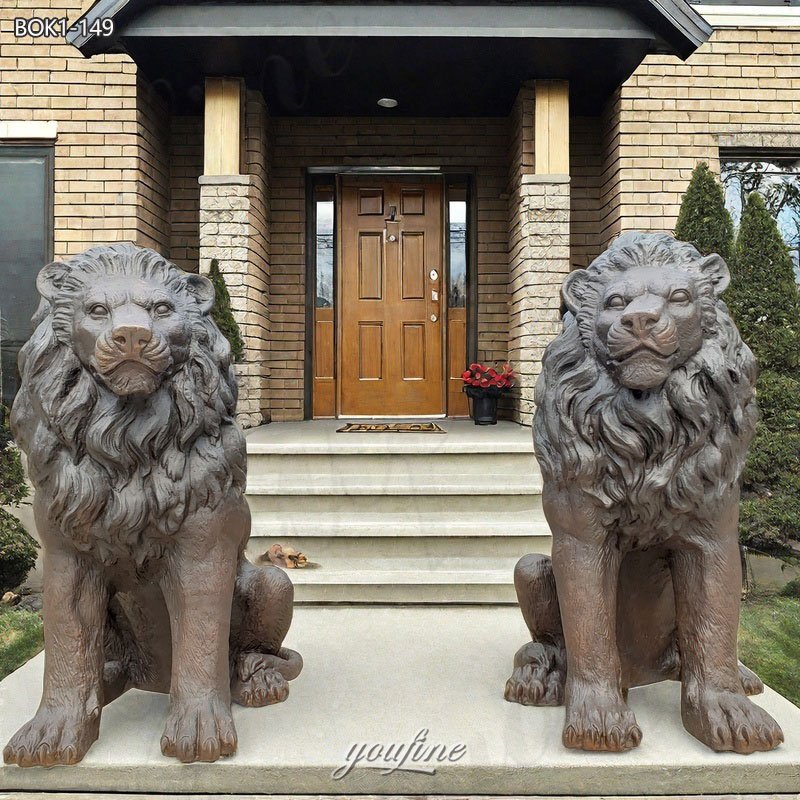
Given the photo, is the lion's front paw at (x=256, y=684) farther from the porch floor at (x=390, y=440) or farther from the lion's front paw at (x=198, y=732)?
the porch floor at (x=390, y=440)

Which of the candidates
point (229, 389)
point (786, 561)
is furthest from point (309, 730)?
point (786, 561)

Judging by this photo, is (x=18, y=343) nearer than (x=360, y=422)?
Yes

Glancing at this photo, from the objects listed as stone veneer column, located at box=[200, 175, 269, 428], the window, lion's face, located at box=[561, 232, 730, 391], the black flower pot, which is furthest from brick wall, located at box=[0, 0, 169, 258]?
lion's face, located at box=[561, 232, 730, 391]

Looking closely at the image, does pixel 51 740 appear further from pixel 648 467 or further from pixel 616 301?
pixel 616 301

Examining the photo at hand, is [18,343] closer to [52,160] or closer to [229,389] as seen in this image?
[52,160]

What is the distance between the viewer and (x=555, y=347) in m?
1.84

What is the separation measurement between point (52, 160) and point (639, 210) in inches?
190

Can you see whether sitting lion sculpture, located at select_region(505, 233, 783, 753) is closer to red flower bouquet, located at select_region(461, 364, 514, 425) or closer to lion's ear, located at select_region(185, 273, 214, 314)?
lion's ear, located at select_region(185, 273, 214, 314)

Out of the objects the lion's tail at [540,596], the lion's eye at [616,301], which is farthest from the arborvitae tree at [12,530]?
the lion's eye at [616,301]

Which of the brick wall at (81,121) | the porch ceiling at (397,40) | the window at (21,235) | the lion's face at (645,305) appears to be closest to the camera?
the lion's face at (645,305)

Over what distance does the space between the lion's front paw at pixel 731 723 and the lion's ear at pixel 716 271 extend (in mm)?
1016

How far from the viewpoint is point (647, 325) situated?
1628 mm

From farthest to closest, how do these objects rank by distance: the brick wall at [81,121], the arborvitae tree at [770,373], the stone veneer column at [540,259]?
1. the brick wall at [81,121]
2. the stone veneer column at [540,259]
3. the arborvitae tree at [770,373]

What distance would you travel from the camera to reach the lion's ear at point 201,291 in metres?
1.77
